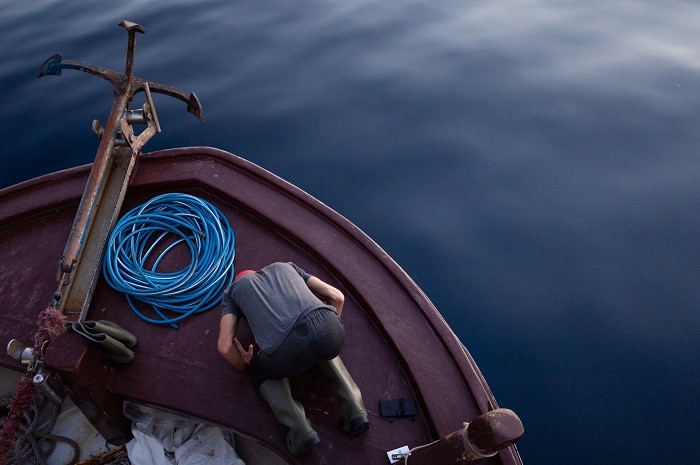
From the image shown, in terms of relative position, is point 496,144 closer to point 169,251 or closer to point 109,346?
point 169,251

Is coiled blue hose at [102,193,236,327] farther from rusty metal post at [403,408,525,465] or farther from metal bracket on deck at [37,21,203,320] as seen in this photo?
rusty metal post at [403,408,525,465]

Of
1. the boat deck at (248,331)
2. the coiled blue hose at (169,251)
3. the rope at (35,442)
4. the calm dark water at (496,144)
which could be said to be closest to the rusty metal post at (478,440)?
the boat deck at (248,331)

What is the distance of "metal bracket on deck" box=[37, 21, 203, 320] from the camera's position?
288cm

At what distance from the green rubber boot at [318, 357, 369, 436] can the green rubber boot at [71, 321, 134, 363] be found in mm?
1077

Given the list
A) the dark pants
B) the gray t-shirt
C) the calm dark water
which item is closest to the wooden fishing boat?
the dark pants

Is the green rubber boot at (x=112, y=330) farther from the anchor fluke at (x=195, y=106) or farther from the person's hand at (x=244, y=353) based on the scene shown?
the anchor fluke at (x=195, y=106)

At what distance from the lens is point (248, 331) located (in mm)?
2848

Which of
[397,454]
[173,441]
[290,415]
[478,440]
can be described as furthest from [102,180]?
[478,440]

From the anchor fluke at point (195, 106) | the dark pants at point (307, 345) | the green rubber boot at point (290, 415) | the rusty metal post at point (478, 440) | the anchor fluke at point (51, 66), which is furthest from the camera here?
the anchor fluke at point (195, 106)

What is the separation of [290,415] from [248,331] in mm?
626

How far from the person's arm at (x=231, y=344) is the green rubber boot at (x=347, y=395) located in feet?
1.30

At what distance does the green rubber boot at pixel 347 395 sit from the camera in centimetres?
239

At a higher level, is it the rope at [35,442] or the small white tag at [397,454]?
the small white tag at [397,454]

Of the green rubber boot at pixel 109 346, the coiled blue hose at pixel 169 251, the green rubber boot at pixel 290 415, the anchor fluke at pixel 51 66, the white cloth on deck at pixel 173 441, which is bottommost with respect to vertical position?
the white cloth on deck at pixel 173 441
